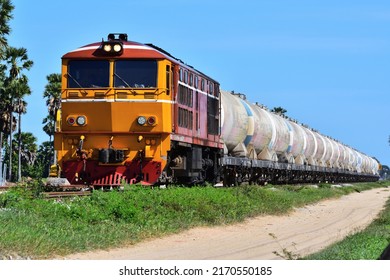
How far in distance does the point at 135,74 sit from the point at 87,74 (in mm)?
1333

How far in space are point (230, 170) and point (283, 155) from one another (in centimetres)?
1155

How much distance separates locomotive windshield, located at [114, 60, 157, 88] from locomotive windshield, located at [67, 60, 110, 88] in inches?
13.5

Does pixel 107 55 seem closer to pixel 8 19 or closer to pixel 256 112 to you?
pixel 256 112

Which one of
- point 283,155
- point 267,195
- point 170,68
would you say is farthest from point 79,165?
point 283,155

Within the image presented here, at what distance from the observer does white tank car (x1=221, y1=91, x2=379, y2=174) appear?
3072cm

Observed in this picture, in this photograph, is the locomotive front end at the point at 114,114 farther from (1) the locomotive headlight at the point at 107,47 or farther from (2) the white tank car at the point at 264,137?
(2) the white tank car at the point at 264,137

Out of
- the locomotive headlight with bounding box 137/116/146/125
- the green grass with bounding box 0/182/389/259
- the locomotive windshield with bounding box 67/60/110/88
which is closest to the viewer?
the green grass with bounding box 0/182/389/259

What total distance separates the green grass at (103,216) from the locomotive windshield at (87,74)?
3.59m

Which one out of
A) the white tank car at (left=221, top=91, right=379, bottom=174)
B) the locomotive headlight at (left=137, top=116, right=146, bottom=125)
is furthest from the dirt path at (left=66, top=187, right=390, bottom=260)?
the white tank car at (left=221, top=91, right=379, bottom=174)

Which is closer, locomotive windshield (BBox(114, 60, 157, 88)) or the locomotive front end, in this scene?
the locomotive front end

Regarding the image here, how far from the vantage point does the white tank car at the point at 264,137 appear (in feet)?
101

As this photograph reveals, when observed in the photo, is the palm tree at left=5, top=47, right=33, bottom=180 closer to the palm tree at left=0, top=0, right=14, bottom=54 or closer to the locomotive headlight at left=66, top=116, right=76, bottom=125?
the palm tree at left=0, top=0, right=14, bottom=54

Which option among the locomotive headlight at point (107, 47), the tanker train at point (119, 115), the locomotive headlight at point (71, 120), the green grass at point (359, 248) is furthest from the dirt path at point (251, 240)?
the locomotive headlight at point (107, 47)
